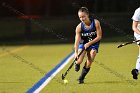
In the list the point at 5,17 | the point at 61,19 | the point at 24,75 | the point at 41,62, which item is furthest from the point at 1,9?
the point at 24,75

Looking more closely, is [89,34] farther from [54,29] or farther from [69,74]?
[54,29]

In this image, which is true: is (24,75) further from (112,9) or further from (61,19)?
(112,9)

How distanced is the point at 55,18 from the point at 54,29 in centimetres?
221

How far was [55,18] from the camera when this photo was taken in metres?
37.7

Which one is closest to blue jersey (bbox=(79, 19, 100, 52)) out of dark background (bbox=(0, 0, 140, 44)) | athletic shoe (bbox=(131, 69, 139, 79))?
athletic shoe (bbox=(131, 69, 139, 79))

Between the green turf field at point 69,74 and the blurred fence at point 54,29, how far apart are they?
11.5m

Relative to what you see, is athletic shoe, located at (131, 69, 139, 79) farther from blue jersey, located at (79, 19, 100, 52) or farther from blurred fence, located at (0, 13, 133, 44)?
blurred fence, located at (0, 13, 133, 44)

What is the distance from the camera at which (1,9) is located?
148ft

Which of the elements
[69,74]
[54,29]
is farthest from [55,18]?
[69,74]

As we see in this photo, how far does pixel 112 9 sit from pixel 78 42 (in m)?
32.8

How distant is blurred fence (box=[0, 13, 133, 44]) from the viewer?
1324 inches

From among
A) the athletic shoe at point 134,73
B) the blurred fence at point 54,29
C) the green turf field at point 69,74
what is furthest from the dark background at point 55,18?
the athletic shoe at point 134,73

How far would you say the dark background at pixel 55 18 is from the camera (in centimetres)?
3544

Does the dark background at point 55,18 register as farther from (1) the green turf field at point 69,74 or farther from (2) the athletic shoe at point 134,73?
(2) the athletic shoe at point 134,73
